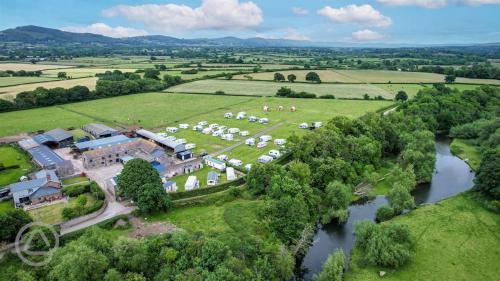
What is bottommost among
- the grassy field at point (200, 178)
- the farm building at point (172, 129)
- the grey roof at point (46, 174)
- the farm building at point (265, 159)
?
the grassy field at point (200, 178)

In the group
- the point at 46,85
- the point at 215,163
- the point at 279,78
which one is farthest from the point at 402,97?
the point at 46,85

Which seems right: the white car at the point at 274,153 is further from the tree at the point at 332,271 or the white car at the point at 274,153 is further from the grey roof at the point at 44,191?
the grey roof at the point at 44,191

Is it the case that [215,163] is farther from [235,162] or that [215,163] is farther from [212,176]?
[212,176]

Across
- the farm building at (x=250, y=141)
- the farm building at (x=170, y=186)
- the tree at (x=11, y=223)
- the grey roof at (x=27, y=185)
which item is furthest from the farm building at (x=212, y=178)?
the tree at (x=11, y=223)

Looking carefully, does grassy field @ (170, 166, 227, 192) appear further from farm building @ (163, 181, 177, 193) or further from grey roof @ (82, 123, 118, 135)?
grey roof @ (82, 123, 118, 135)

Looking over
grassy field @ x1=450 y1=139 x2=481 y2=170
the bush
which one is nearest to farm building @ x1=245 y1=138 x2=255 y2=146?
the bush

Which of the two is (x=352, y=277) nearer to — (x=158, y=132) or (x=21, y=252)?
(x=21, y=252)

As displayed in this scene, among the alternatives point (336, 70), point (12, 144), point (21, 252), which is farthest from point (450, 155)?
point (336, 70)
